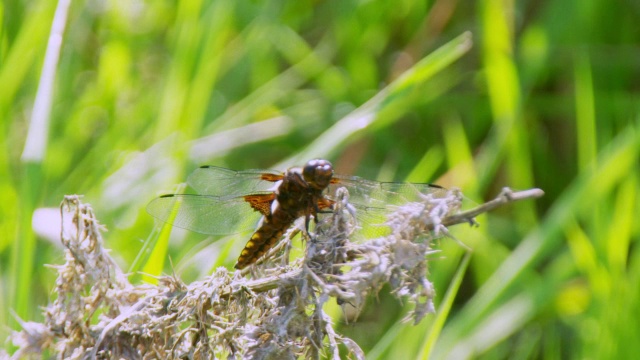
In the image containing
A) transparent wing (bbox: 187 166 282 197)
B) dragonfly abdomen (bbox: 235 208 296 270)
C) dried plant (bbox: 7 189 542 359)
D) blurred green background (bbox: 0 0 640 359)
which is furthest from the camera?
blurred green background (bbox: 0 0 640 359)

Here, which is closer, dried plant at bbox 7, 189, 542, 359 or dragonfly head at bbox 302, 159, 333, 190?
dried plant at bbox 7, 189, 542, 359

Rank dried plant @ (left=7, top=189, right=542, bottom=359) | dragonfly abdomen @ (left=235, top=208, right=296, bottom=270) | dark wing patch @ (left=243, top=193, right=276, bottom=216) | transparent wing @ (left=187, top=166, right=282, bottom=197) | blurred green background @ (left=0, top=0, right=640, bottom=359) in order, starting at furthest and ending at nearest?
blurred green background @ (left=0, top=0, right=640, bottom=359), transparent wing @ (left=187, top=166, right=282, bottom=197), dark wing patch @ (left=243, top=193, right=276, bottom=216), dragonfly abdomen @ (left=235, top=208, right=296, bottom=270), dried plant @ (left=7, top=189, right=542, bottom=359)

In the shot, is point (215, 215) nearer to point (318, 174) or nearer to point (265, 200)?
point (265, 200)

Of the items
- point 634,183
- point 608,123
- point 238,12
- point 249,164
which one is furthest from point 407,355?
point 238,12

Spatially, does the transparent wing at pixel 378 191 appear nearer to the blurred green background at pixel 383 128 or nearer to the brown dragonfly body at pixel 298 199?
the brown dragonfly body at pixel 298 199

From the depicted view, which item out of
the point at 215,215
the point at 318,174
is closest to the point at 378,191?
the point at 318,174

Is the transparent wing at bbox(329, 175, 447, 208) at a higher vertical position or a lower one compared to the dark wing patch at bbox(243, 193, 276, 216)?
lower

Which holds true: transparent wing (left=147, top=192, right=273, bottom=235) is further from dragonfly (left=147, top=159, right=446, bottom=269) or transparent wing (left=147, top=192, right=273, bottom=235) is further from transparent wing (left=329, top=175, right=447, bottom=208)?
transparent wing (left=329, top=175, right=447, bottom=208)

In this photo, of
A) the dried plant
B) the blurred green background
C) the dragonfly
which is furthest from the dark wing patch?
the dried plant
